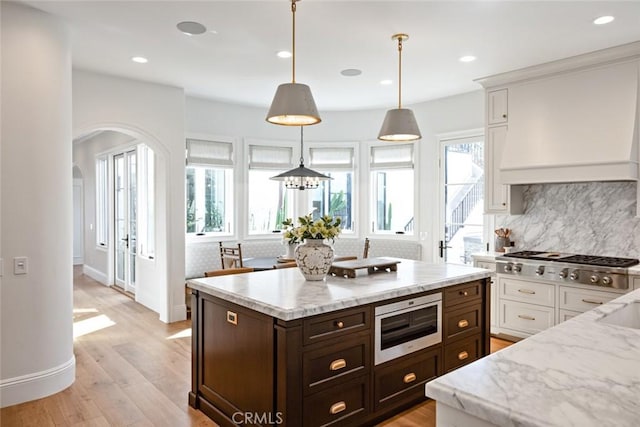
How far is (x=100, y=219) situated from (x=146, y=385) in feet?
18.8

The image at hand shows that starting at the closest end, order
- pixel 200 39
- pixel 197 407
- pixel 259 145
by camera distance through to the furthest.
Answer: pixel 197 407, pixel 200 39, pixel 259 145

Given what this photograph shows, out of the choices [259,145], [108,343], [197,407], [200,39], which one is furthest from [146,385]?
[259,145]

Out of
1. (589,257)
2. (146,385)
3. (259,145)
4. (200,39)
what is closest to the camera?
(146,385)

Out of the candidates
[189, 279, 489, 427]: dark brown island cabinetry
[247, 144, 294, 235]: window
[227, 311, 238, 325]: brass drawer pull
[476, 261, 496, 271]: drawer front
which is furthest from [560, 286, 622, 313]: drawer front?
[247, 144, 294, 235]: window

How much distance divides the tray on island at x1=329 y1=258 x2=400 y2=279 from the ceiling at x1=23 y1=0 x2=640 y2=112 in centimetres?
189

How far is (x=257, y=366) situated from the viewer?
8.24 feet

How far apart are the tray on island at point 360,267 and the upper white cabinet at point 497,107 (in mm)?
2310

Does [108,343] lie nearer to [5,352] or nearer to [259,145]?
[5,352]

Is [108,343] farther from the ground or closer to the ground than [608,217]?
closer to the ground

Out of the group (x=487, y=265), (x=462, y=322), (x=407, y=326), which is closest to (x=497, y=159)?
(x=487, y=265)

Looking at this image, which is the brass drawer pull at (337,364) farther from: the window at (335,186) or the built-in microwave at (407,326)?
the window at (335,186)

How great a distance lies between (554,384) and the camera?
1168 mm

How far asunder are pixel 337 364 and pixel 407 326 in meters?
0.66

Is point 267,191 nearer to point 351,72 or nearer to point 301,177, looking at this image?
point 301,177
